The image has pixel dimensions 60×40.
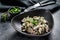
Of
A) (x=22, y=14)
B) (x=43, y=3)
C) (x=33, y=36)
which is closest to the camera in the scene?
(x=33, y=36)

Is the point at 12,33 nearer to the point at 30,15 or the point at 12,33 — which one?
the point at 12,33

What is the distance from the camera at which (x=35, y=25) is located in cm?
73

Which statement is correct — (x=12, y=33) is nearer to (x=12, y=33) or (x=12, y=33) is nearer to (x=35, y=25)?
(x=12, y=33)

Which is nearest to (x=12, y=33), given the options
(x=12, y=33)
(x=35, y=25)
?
(x=12, y=33)

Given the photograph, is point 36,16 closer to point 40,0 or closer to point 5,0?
point 40,0

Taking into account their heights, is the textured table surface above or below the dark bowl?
below

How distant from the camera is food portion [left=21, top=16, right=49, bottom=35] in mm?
697

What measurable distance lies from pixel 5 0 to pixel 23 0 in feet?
0.45

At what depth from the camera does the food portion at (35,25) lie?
697mm

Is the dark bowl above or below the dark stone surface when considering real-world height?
above

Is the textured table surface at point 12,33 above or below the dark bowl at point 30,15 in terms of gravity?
below

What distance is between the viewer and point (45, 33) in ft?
2.28

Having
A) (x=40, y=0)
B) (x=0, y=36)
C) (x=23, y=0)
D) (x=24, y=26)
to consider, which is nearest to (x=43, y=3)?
(x=40, y=0)

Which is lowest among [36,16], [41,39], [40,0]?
[41,39]
